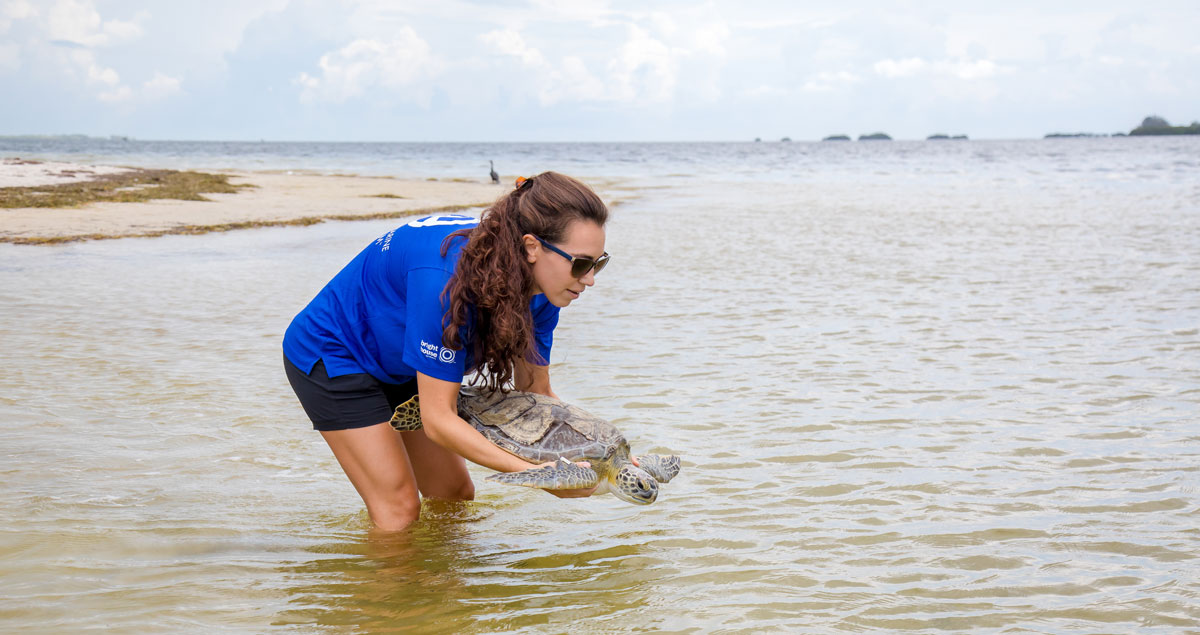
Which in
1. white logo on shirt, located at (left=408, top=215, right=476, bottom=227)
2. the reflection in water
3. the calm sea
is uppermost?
white logo on shirt, located at (left=408, top=215, right=476, bottom=227)

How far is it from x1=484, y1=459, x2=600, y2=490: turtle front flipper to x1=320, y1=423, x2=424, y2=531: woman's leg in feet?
2.04

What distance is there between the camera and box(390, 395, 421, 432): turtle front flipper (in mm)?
3450

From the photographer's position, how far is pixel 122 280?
10266 mm

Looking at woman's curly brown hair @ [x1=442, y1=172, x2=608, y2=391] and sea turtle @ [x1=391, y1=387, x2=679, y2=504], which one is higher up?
woman's curly brown hair @ [x1=442, y1=172, x2=608, y2=391]

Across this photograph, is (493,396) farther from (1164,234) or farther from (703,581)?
(1164,234)

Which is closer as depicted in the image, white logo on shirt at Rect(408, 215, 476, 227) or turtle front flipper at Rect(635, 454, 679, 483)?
white logo on shirt at Rect(408, 215, 476, 227)

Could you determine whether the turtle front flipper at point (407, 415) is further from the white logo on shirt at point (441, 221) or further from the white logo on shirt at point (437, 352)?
the white logo on shirt at point (441, 221)

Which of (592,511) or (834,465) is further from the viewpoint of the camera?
(834,465)

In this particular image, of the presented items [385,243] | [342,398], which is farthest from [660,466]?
[385,243]

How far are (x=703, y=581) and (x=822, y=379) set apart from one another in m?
3.21

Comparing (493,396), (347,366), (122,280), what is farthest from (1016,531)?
(122,280)

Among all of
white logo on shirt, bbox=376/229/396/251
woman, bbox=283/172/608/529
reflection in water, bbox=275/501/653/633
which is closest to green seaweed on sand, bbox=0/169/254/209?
reflection in water, bbox=275/501/653/633

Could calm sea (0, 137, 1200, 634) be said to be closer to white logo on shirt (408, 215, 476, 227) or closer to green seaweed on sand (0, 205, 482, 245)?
white logo on shirt (408, 215, 476, 227)

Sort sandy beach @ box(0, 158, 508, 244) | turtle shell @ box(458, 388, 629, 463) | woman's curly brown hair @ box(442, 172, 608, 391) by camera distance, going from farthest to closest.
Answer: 1. sandy beach @ box(0, 158, 508, 244)
2. turtle shell @ box(458, 388, 629, 463)
3. woman's curly brown hair @ box(442, 172, 608, 391)
